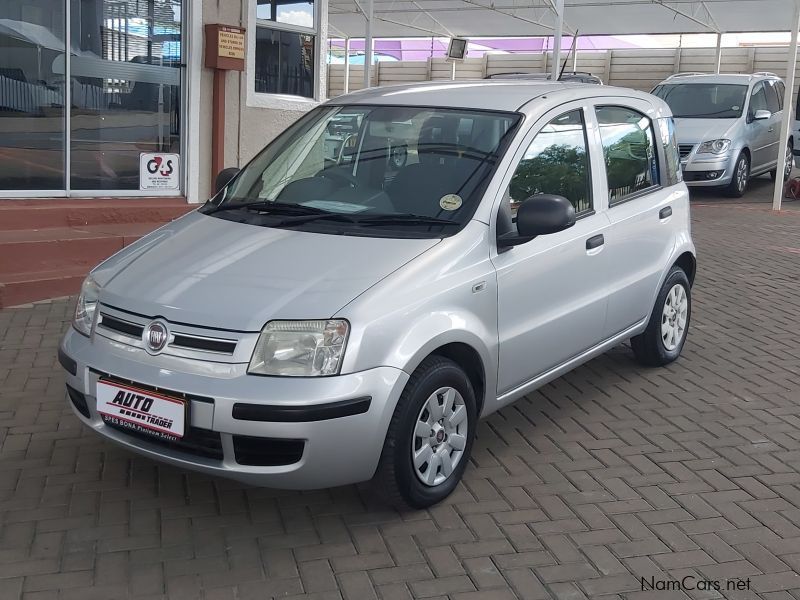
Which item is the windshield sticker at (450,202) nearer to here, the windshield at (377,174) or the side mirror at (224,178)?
the windshield at (377,174)

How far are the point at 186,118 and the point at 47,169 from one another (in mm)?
1503

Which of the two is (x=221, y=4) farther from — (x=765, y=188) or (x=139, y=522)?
(x=765, y=188)

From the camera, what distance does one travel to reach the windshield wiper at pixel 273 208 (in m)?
4.28

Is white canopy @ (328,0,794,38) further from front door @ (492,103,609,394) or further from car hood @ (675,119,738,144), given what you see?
front door @ (492,103,609,394)

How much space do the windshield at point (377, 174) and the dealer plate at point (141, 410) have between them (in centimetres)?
104

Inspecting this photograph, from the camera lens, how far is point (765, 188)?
16.7 meters

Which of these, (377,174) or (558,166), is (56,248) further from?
(558,166)

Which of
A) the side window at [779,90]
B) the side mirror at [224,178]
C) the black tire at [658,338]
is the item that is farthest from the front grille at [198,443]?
the side window at [779,90]

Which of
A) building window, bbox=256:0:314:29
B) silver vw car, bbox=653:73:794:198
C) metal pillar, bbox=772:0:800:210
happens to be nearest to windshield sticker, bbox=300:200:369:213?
building window, bbox=256:0:314:29

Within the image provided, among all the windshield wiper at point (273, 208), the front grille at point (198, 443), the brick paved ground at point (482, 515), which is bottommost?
the brick paved ground at point (482, 515)

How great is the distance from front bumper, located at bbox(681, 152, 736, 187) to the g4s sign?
853 cm

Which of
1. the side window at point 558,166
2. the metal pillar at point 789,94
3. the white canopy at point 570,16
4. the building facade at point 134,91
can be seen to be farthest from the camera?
the white canopy at point 570,16

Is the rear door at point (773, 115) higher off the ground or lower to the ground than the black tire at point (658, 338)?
higher

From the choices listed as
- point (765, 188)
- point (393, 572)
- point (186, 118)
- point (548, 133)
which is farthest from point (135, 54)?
point (765, 188)
